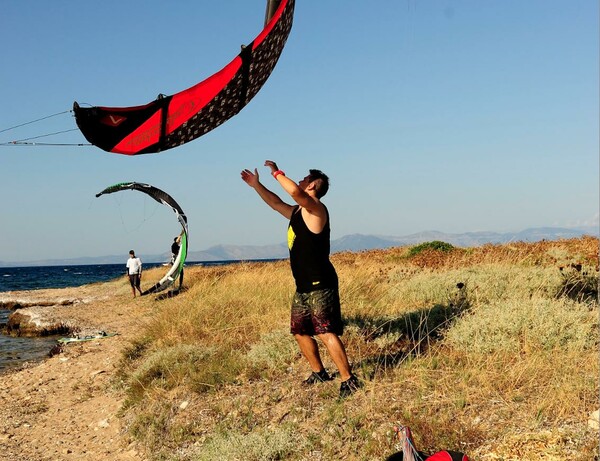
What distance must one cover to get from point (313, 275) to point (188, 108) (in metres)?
2.09

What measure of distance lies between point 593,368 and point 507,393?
1.01 metres

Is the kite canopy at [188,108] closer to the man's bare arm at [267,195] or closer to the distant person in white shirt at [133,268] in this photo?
the man's bare arm at [267,195]

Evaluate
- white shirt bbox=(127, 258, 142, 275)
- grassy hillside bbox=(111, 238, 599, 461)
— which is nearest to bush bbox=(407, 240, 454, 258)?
grassy hillside bbox=(111, 238, 599, 461)

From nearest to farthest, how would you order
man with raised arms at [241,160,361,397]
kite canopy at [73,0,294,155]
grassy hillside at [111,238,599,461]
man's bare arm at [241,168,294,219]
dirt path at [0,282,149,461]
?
grassy hillside at [111,238,599,461], kite canopy at [73,0,294,155], man with raised arms at [241,160,361,397], man's bare arm at [241,168,294,219], dirt path at [0,282,149,461]

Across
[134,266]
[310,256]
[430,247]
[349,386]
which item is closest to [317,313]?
[310,256]

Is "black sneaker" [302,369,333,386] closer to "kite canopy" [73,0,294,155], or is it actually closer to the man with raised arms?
the man with raised arms

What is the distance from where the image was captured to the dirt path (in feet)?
19.1

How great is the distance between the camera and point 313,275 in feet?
17.6

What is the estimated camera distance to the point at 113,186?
19562mm

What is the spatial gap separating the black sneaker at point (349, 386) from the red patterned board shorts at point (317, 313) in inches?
18.5

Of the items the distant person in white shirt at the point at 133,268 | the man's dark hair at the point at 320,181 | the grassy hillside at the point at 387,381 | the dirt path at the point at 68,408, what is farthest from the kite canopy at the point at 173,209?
the man's dark hair at the point at 320,181

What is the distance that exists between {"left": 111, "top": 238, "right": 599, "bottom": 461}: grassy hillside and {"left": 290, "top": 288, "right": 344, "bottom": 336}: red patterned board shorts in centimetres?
66

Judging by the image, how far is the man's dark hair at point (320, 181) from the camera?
540cm

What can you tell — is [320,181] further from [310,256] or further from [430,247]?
[430,247]
